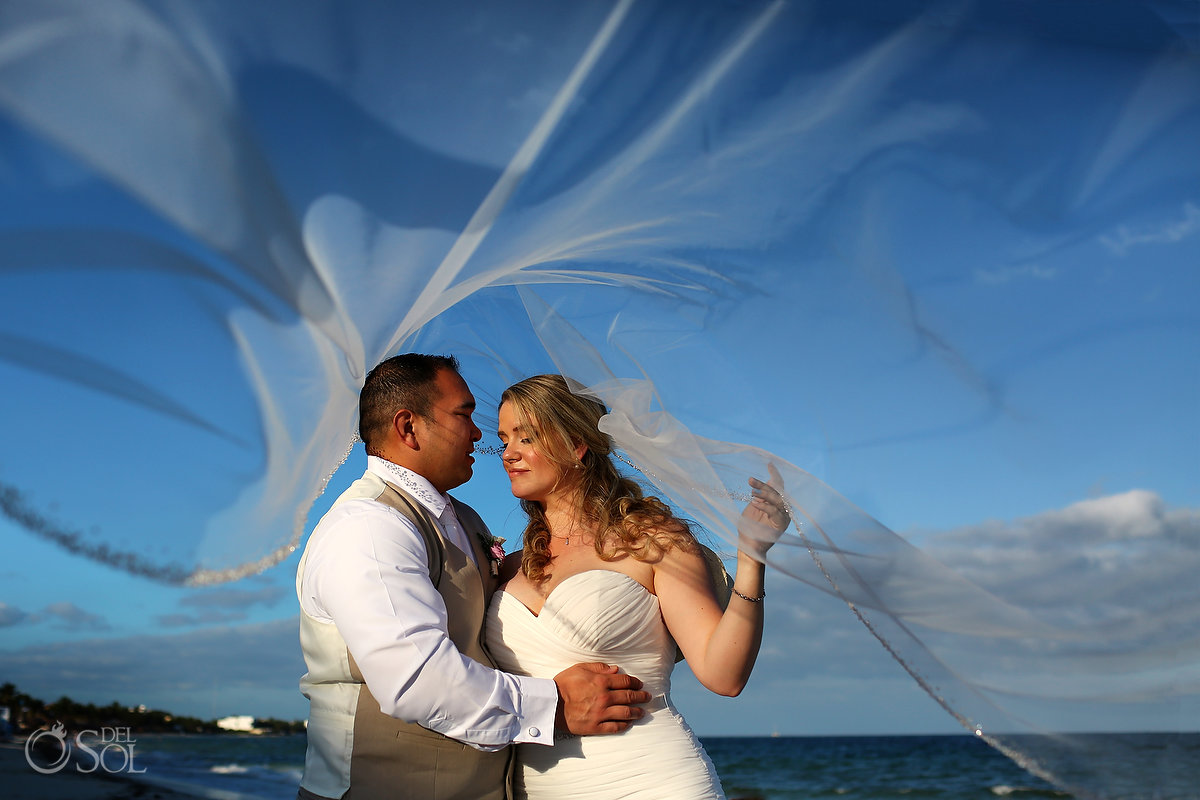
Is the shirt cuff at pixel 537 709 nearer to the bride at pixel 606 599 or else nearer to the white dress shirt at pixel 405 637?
the white dress shirt at pixel 405 637

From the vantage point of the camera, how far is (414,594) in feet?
8.21

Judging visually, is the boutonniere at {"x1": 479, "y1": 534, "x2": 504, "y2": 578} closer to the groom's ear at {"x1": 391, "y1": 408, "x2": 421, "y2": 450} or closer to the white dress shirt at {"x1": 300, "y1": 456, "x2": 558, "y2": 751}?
the groom's ear at {"x1": 391, "y1": 408, "x2": 421, "y2": 450}

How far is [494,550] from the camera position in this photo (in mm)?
3273

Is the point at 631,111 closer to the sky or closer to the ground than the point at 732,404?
closer to the sky

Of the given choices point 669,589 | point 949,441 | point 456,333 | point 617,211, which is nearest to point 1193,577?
point 949,441

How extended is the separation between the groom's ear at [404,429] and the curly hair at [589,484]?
506mm

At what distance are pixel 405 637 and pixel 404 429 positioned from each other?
0.85 meters

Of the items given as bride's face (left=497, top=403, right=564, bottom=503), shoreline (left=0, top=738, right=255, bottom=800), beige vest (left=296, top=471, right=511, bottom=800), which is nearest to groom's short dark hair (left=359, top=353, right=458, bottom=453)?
beige vest (left=296, top=471, right=511, bottom=800)

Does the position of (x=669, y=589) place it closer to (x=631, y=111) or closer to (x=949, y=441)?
(x=949, y=441)

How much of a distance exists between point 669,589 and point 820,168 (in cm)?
156

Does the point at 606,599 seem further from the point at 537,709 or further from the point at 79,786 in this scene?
the point at 79,786

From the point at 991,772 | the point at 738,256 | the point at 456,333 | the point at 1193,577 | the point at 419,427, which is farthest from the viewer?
the point at 991,772

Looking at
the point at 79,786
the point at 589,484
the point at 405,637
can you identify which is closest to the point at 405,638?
the point at 405,637

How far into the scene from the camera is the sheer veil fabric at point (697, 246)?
2.11 metres
